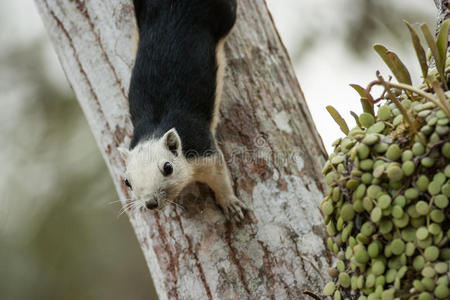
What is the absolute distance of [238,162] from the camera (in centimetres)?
208

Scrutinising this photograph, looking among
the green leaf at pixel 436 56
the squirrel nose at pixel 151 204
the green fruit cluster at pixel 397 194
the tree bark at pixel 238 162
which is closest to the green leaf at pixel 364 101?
the green fruit cluster at pixel 397 194

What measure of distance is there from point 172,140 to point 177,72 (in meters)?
0.30

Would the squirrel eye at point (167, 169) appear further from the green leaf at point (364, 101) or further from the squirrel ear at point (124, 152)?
the green leaf at point (364, 101)

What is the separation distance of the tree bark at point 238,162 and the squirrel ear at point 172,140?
0.57 ft

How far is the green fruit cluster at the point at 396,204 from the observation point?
3.34 feet

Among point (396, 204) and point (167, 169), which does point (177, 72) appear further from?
point (396, 204)

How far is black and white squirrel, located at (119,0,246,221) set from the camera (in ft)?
6.64

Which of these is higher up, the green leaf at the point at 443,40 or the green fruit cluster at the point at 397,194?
the green leaf at the point at 443,40

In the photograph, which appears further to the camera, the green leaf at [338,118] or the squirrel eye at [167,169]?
the squirrel eye at [167,169]

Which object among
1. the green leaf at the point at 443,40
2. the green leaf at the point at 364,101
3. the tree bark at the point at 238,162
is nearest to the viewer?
the green leaf at the point at 443,40

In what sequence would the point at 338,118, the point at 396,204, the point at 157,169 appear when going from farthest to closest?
the point at 157,169
the point at 338,118
the point at 396,204

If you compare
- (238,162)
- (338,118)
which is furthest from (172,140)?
(338,118)

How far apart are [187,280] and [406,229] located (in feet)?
3.38

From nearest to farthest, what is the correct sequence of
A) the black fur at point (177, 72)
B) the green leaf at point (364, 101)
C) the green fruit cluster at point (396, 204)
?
the green fruit cluster at point (396, 204)
the green leaf at point (364, 101)
the black fur at point (177, 72)
